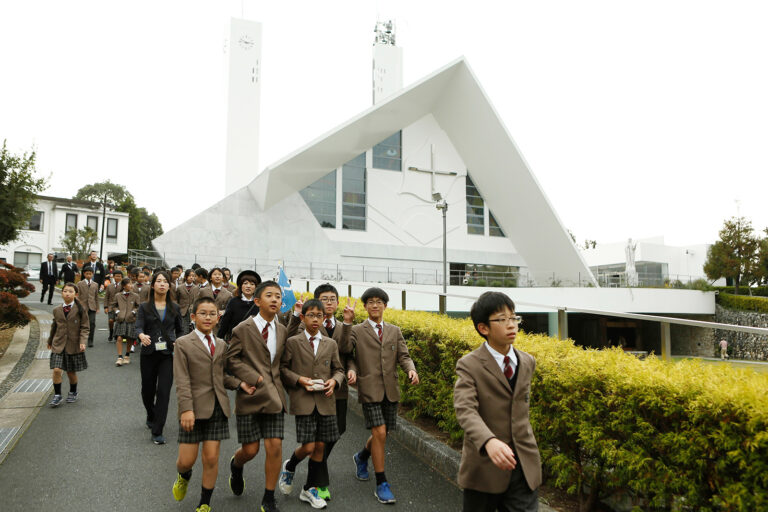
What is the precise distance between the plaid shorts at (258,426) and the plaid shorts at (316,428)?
6.0 inches

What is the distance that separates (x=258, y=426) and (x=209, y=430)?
1.13 ft

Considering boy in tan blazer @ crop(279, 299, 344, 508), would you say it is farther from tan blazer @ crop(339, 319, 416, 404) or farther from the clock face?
the clock face

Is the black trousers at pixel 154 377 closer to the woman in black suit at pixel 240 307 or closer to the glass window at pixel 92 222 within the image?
the woman in black suit at pixel 240 307

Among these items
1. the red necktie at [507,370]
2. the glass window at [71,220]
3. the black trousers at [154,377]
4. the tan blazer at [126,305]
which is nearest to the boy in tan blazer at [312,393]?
the red necktie at [507,370]

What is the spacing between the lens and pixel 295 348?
12.3 ft

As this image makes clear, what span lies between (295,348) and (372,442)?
3.18 feet

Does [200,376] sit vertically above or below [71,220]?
below

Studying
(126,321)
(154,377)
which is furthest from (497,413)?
(126,321)

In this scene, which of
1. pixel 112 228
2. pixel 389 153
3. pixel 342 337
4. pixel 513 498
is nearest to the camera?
pixel 513 498

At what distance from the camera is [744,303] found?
2522 cm

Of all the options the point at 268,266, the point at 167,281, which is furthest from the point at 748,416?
the point at 268,266

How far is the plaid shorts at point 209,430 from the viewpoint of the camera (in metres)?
3.45

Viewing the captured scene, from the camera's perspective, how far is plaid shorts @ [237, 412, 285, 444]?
3443 mm

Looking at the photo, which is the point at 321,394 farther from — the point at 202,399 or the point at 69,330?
the point at 69,330
